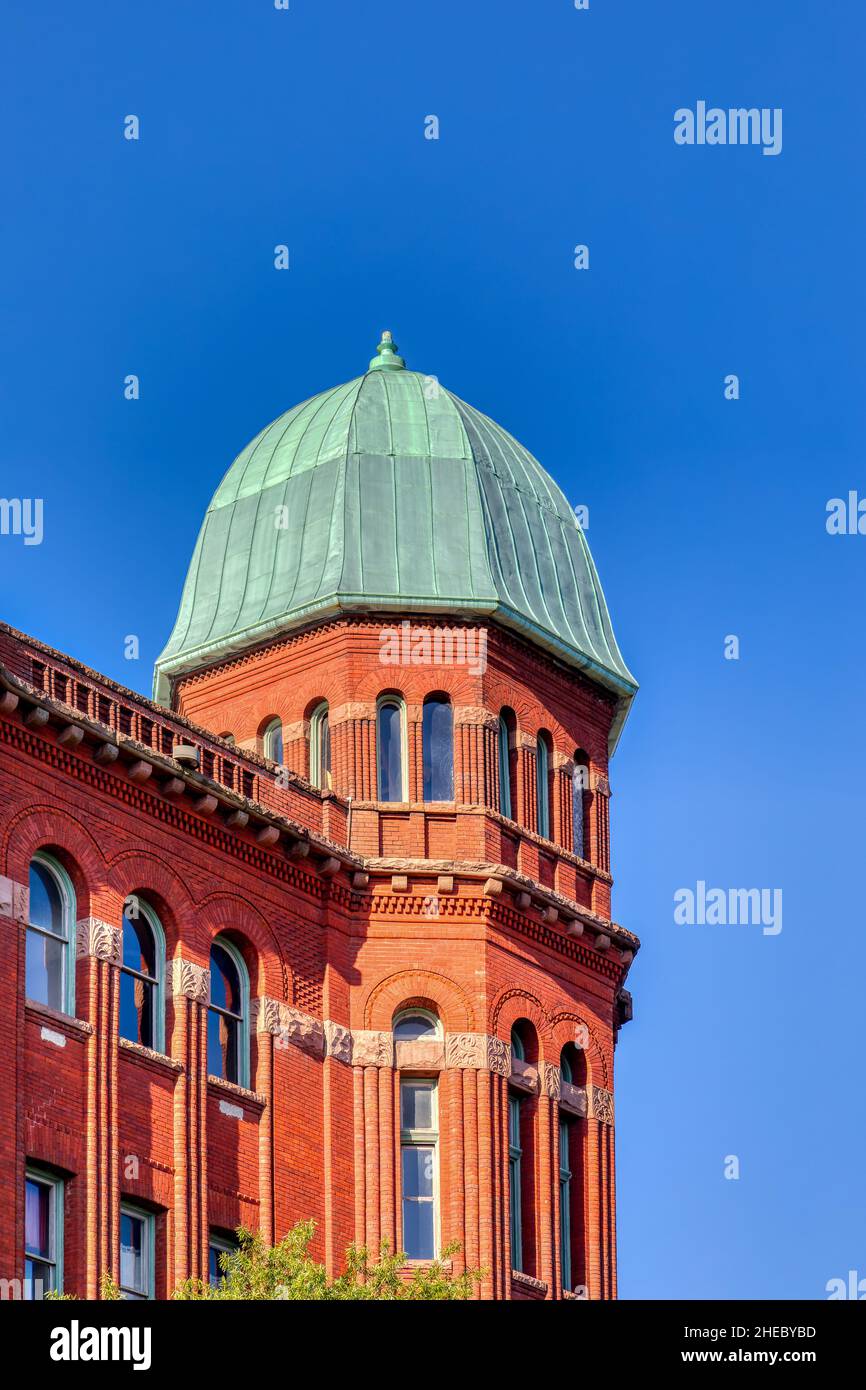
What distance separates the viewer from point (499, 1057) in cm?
5350

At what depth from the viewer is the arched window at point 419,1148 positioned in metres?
52.5

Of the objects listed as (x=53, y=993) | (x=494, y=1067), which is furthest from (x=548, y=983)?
(x=53, y=993)

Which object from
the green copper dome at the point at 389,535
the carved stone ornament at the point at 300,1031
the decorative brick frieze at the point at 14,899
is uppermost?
the green copper dome at the point at 389,535

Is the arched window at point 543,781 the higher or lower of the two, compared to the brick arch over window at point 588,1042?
higher

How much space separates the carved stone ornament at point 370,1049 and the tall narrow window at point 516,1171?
7.74 feet

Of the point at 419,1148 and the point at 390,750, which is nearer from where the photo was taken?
the point at 419,1148

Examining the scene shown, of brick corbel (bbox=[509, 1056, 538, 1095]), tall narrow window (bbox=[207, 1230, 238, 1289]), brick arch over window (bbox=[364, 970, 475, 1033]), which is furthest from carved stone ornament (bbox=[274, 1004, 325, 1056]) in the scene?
brick corbel (bbox=[509, 1056, 538, 1095])

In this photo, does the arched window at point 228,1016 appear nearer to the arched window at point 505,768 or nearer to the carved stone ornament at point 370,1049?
the carved stone ornament at point 370,1049

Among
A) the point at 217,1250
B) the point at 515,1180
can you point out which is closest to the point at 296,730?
the point at 515,1180

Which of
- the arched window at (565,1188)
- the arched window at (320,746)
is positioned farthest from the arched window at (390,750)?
the arched window at (565,1188)

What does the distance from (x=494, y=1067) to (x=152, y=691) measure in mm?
9726

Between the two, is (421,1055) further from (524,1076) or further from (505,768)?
(505,768)

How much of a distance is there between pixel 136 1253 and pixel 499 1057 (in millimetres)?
7846
